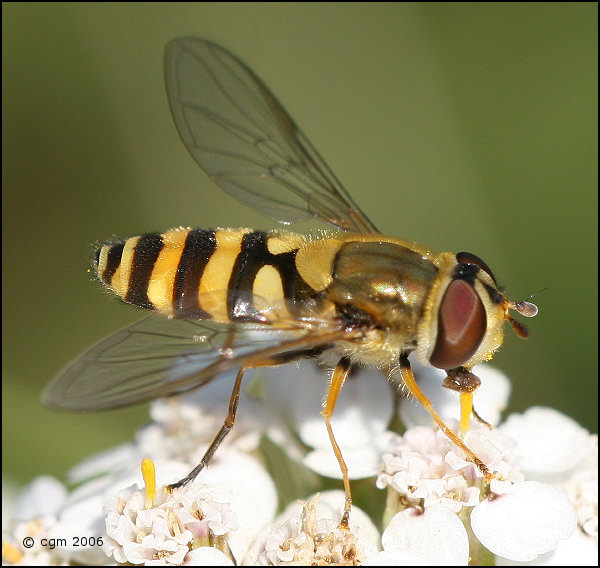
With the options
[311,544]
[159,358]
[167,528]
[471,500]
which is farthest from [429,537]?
[159,358]

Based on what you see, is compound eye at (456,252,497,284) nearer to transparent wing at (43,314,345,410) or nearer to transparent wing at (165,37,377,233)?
transparent wing at (43,314,345,410)

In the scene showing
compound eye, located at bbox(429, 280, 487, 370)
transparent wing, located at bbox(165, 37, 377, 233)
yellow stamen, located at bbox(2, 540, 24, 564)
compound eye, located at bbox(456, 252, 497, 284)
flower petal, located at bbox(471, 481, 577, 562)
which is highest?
transparent wing, located at bbox(165, 37, 377, 233)

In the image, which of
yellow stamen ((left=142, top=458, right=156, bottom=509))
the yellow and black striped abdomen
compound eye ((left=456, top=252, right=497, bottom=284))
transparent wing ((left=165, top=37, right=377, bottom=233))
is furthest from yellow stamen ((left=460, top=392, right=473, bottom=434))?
transparent wing ((left=165, top=37, right=377, bottom=233))

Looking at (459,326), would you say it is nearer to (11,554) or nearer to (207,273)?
(207,273)

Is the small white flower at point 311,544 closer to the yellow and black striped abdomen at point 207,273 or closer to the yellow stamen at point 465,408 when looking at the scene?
the yellow stamen at point 465,408

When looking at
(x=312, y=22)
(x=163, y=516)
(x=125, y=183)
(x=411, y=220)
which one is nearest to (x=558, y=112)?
(x=411, y=220)
